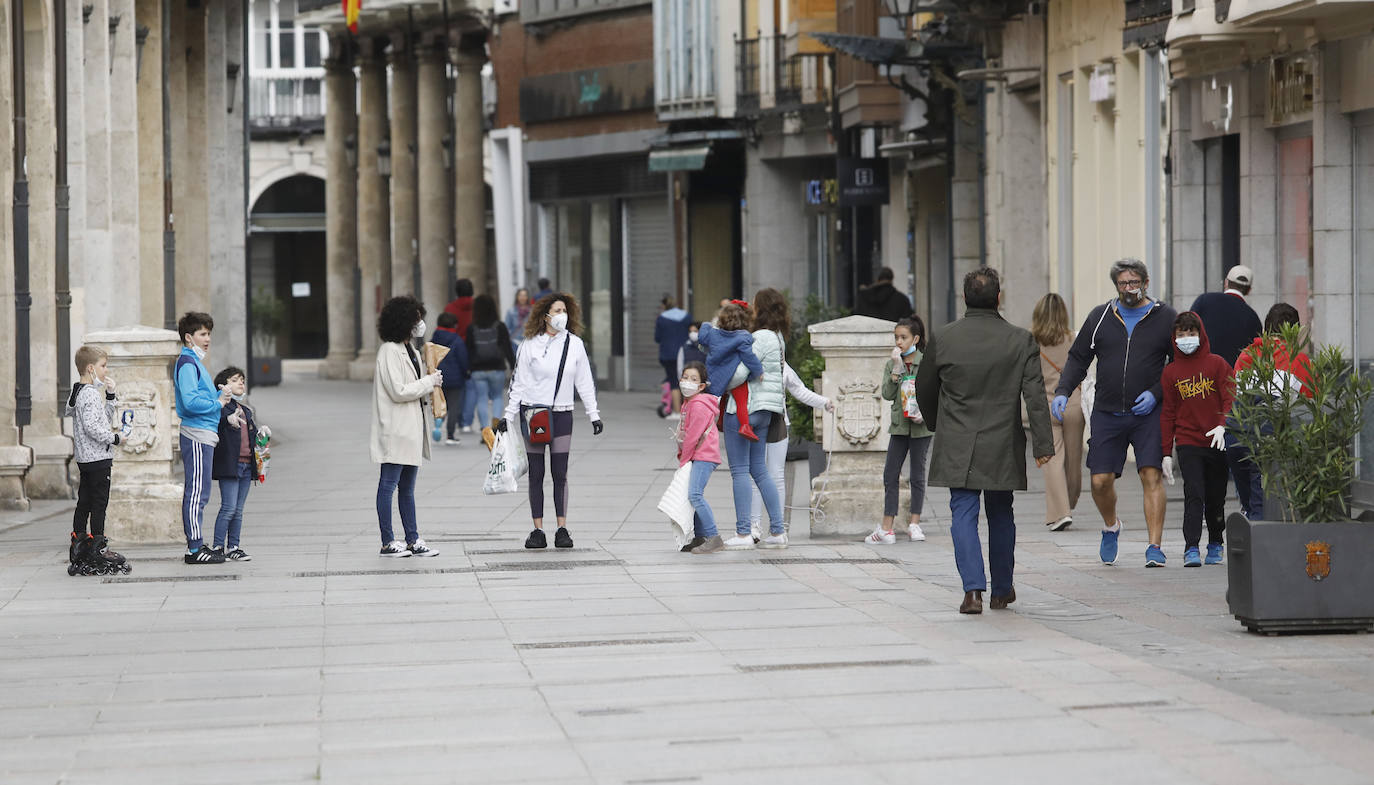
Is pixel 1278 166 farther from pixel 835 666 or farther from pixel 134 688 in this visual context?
pixel 134 688

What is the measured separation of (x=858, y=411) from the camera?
51.8 ft

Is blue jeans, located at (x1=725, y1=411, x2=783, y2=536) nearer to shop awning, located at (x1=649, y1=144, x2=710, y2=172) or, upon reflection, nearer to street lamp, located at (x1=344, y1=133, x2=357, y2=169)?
shop awning, located at (x1=649, y1=144, x2=710, y2=172)

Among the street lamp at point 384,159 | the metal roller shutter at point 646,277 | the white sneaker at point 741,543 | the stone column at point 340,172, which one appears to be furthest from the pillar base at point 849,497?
the stone column at point 340,172

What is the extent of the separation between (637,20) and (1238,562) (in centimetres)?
3197

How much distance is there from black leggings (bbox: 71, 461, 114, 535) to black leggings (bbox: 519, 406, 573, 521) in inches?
107

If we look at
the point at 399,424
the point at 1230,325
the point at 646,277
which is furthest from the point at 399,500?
the point at 646,277

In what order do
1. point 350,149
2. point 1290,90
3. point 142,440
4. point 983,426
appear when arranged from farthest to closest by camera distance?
point 350,149
point 1290,90
point 142,440
point 983,426

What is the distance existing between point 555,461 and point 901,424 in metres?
2.28

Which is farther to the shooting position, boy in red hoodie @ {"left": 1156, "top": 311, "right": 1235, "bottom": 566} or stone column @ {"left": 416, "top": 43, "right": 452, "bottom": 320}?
stone column @ {"left": 416, "top": 43, "right": 452, "bottom": 320}

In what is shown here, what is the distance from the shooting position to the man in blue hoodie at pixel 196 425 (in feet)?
48.0

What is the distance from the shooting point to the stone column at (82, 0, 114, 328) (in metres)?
23.2

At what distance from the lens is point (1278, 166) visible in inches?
782

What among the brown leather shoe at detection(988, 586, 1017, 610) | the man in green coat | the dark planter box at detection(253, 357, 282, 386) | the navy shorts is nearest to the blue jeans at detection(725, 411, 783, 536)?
the navy shorts

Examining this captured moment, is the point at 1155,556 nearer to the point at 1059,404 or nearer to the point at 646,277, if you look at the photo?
the point at 1059,404
